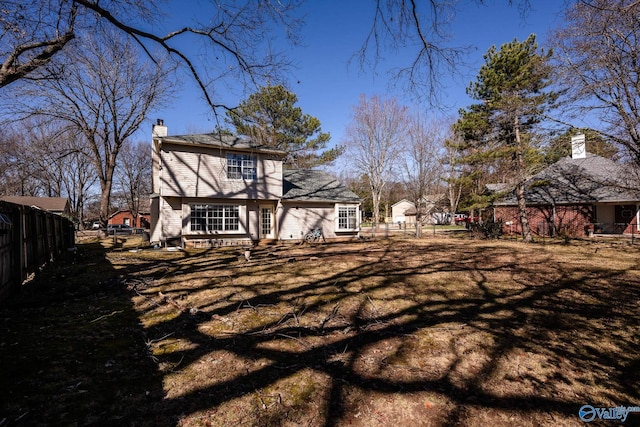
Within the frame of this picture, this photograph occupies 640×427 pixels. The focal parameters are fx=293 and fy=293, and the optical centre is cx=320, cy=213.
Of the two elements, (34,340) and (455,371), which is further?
(34,340)

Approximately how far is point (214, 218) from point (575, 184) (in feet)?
84.8

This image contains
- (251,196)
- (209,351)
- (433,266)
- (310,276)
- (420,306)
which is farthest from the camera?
(251,196)

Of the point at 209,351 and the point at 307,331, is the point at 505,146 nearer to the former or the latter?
the point at 307,331

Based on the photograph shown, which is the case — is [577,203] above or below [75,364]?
above

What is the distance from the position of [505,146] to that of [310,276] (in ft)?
58.3

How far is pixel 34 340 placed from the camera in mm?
4219

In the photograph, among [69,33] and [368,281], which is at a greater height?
[69,33]

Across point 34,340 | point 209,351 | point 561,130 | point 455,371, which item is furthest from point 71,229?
point 561,130

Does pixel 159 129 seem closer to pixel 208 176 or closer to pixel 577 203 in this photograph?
pixel 208 176

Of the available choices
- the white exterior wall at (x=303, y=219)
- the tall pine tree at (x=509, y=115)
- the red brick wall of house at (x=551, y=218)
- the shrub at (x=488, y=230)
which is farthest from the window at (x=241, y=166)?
the red brick wall of house at (x=551, y=218)

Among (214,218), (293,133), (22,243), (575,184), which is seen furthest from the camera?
(293,133)

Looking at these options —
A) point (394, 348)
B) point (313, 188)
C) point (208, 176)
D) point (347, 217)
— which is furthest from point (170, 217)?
point (394, 348)

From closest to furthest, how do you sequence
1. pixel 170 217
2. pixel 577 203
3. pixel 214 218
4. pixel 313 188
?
1. pixel 170 217
2. pixel 214 218
3. pixel 313 188
4. pixel 577 203

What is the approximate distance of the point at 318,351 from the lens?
13.3 feet
